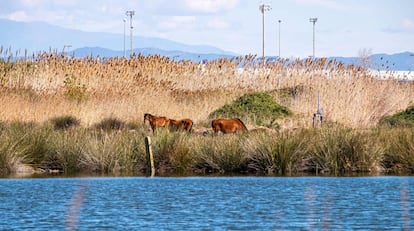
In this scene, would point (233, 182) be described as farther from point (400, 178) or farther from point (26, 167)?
point (26, 167)

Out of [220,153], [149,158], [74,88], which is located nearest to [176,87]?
[74,88]

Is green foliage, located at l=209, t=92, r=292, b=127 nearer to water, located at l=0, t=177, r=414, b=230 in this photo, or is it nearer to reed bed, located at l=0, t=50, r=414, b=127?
reed bed, located at l=0, t=50, r=414, b=127

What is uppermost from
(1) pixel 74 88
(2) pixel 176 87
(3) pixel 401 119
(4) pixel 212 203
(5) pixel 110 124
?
(2) pixel 176 87

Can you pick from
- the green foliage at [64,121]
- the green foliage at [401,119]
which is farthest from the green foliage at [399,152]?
the green foliage at [64,121]

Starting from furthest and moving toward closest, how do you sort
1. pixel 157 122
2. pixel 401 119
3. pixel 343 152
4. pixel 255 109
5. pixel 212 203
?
pixel 255 109, pixel 401 119, pixel 157 122, pixel 343 152, pixel 212 203

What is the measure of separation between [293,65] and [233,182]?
64.3 ft

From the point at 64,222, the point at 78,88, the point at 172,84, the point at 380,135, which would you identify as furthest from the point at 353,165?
the point at 172,84

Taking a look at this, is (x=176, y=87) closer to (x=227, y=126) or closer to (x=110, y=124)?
(x=110, y=124)

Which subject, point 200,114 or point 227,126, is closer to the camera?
point 227,126

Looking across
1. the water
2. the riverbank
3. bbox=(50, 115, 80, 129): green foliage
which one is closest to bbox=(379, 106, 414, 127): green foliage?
the riverbank

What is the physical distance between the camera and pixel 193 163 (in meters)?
20.8

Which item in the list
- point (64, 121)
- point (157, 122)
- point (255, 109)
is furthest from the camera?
point (255, 109)

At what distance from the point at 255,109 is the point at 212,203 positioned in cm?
1374

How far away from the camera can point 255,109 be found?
28875 mm
